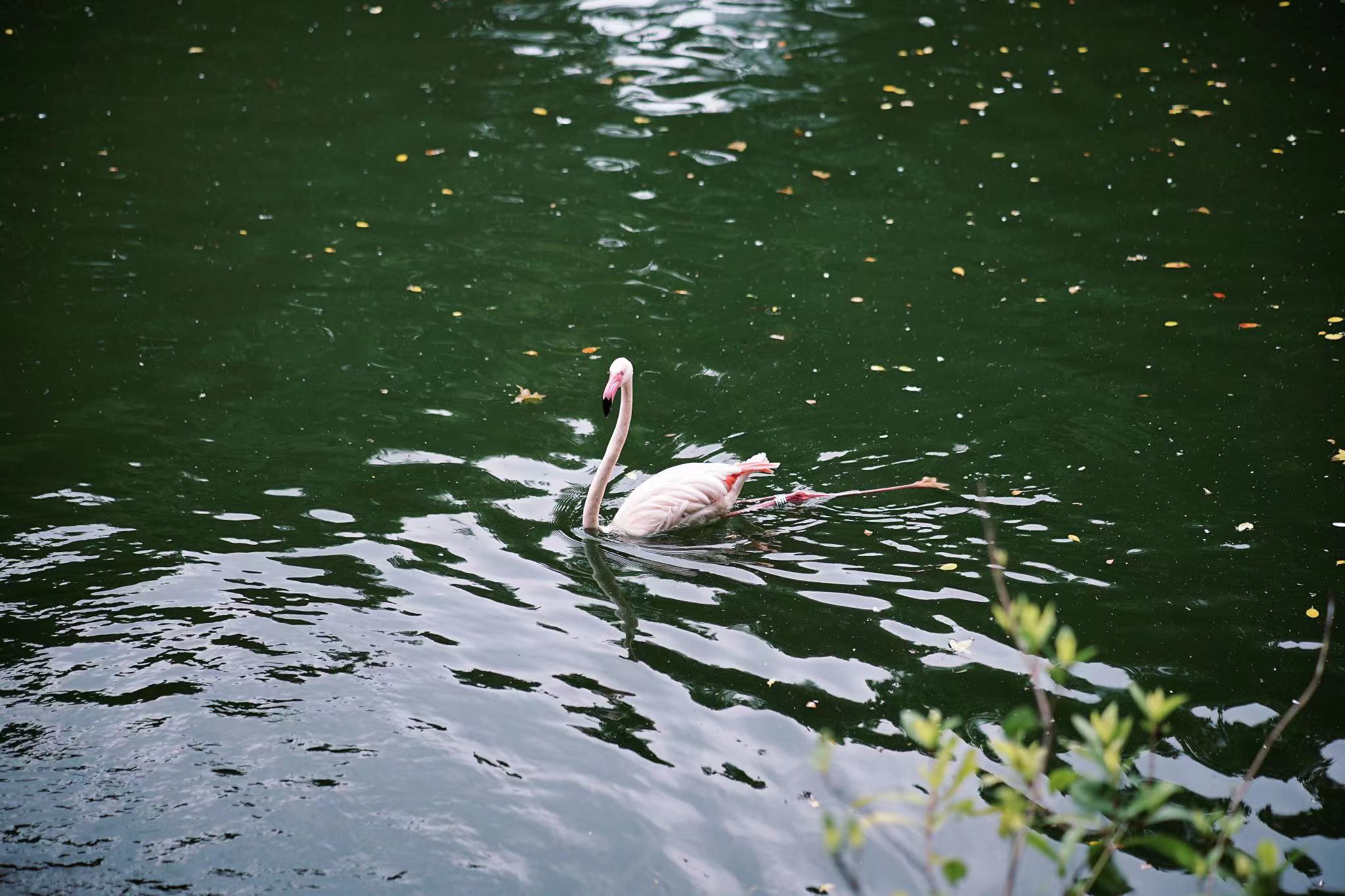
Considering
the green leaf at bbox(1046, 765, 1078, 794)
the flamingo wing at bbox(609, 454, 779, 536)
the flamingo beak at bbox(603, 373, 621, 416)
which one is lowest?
the flamingo wing at bbox(609, 454, 779, 536)

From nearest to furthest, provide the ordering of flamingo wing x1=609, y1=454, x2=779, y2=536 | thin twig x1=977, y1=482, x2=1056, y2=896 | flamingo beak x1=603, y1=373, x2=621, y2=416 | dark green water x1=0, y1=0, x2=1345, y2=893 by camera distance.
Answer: thin twig x1=977, y1=482, x2=1056, y2=896
dark green water x1=0, y1=0, x2=1345, y2=893
flamingo beak x1=603, y1=373, x2=621, y2=416
flamingo wing x1=609, y1=454, x2=779, y2=536

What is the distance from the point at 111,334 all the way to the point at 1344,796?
8478 mm

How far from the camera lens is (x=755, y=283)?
9.76m

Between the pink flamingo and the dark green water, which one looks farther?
the pink flamingo

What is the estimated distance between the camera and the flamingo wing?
22.1ft

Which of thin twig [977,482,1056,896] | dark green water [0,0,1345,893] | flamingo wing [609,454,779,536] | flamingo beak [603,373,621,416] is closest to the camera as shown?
thin twig [977,482,1056,896]

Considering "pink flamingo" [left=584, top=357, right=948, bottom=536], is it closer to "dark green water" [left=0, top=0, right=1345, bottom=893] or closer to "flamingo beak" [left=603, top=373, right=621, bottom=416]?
"flamingo beak" [left=603, top=373, right=621, bottom=416]

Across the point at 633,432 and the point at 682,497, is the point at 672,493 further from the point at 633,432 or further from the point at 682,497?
the point at 633,432

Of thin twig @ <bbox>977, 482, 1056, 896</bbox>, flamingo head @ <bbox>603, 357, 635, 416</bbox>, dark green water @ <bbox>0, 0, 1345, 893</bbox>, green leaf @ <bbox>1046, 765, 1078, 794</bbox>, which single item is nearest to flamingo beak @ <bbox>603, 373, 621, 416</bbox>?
flamingo head @ <bbox>603, 357, 635, 416</bbox>

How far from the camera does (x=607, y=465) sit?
22.3 ft

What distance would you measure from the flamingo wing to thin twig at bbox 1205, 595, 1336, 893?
119 inches

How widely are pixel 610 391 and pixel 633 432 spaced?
4.24ft

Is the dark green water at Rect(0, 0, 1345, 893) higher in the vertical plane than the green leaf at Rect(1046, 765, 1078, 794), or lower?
lower

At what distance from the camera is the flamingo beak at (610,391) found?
655 centimetres
